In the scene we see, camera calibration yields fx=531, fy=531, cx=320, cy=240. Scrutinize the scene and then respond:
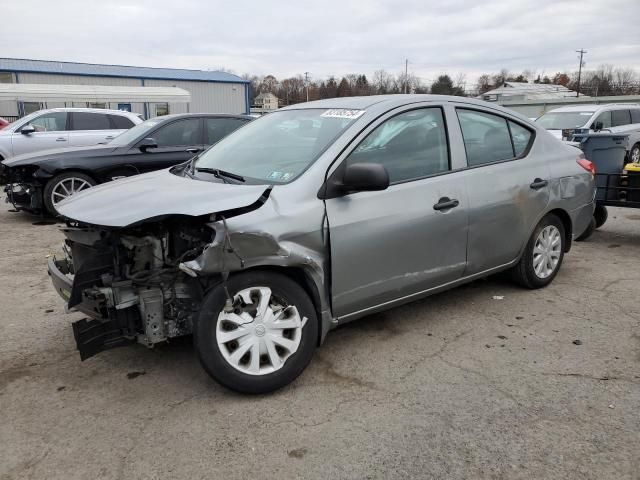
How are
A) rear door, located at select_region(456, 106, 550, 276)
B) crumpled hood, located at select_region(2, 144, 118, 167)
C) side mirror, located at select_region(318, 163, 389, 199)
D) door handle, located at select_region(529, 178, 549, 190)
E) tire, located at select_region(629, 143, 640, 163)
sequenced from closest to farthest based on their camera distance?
side mirror, located at select_region(318, 163, 389, 199), rear door, located at select_region(456, 106, 550, 276), door handle, located at select_region(529, 178, 549, 190), crumpled hood, located at select_region(2, 144, 118, 167), tire, located at select_region(629, 143, 640, 163)

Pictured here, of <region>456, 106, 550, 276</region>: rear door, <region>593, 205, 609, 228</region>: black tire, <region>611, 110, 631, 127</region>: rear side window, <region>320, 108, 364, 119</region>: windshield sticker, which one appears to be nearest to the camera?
<region>320, 108, 364, 119</region>: windshield sticker

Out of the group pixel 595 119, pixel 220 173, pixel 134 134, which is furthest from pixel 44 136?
pixel 595 119

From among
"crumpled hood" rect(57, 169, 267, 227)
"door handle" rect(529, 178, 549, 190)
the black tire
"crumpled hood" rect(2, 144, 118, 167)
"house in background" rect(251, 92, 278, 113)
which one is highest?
"house in background" rect(251, 92, 278, 113)

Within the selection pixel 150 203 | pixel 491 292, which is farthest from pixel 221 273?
pixel 491 292

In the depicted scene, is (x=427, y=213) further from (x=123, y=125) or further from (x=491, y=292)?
(x=123, y=125)

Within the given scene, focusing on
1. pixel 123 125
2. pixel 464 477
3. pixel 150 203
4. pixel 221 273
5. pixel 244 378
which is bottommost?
pixel 464 477

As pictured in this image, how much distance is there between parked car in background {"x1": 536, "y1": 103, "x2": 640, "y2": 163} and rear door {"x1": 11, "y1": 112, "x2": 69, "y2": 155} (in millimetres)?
11203

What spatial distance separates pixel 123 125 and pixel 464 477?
36.7 feet

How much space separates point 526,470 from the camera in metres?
2.43

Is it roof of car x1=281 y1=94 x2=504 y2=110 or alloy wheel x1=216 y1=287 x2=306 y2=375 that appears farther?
roof of car x1=281 y1=94 x2=504 y2=110

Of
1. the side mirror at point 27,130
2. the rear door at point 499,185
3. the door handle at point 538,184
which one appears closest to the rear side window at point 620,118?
the rear door at point 499,185

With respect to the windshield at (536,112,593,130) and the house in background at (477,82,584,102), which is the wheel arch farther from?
the house in background at (477,82,584,102)

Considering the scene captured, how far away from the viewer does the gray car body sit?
116 inches

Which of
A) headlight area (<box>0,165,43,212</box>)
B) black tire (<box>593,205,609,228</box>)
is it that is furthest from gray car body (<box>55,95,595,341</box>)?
headlight area (<box>0,165,43,212</box>)
